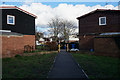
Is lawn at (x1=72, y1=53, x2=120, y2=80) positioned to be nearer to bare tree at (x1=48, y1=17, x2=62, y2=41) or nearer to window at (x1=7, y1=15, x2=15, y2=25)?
window at (x1=7, y1=15, x2=15, y2=25)

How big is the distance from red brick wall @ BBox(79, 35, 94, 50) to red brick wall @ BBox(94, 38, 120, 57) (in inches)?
175

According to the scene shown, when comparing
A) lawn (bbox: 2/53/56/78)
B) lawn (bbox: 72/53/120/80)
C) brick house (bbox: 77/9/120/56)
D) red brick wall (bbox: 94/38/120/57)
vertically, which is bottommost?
lawn (bbox: 2/53/56/78)

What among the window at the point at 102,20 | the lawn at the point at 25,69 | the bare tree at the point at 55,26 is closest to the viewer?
the lawn at the point at 25,69

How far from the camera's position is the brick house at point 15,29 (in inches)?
551

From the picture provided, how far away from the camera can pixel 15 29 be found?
19.3 meters

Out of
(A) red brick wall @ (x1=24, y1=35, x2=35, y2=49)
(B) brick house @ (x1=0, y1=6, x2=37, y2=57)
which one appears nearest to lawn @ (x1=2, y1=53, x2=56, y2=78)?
(B) brick house @ (x1=0, y1=6, x2=37, y2=57)

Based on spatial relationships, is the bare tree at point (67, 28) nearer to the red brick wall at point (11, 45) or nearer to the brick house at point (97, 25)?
the brick house at point (97, 25)

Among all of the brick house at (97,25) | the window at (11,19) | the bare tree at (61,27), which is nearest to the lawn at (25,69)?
the window at (11,19)

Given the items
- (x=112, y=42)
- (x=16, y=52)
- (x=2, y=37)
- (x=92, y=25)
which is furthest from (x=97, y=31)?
(x=2, y=37)

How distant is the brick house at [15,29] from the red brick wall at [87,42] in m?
8.75

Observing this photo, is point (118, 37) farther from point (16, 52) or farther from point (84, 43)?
point (16, 52)

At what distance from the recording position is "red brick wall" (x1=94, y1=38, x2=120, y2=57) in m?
14.0

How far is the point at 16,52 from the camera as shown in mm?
15078

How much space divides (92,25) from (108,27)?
2.60 m
